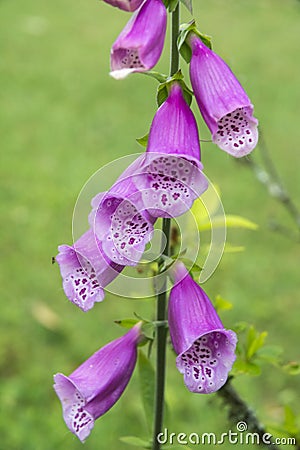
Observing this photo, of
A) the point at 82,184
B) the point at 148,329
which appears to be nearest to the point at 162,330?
the point at 148,329

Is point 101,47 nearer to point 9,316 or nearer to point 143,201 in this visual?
point 9,316

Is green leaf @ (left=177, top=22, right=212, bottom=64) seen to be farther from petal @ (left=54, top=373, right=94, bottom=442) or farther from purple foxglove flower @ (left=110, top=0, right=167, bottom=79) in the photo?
petal @ (left=54, top=373, right=94, bottom=442)

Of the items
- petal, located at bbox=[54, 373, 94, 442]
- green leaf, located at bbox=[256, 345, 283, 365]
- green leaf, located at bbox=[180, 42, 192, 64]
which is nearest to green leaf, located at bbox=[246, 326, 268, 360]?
green leaf, located at bbox=[256, 345, 283, 365]

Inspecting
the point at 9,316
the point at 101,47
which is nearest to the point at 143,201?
the point at 9,316

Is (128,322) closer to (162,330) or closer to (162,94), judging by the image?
(162,330)

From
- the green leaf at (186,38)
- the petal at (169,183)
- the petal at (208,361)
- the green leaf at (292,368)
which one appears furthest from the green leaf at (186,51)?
the green leaf at (292,368)

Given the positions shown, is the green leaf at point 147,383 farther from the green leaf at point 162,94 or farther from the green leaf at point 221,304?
the green leaf at point 162,94
